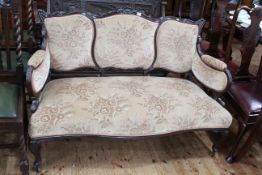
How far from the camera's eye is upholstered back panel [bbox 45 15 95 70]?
1.94 metres

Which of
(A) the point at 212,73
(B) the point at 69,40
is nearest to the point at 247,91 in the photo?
(A) the point at 212,73

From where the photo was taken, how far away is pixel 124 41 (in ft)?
6.88

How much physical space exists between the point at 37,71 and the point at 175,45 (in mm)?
1030

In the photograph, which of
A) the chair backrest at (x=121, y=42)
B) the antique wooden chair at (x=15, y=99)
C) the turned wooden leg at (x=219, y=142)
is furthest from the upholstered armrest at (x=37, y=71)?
the turned wooden leg at (x=219, y=142)

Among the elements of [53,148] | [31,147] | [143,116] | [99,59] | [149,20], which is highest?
[149,20]

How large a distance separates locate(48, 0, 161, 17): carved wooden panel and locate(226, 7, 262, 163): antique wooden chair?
129cm

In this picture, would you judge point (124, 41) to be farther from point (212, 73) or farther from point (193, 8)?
point (193, 8)

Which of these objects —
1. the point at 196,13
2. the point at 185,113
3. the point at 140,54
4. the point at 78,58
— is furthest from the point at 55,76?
the point at 196,13

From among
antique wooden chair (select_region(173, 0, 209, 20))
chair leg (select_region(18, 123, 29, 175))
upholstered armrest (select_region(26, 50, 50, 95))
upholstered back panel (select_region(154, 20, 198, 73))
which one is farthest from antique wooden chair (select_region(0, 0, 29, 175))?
antique wooden chair (select_region(173, 0, 209, 20))

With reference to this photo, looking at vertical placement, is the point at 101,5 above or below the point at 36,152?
above

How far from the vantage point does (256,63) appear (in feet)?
12.8

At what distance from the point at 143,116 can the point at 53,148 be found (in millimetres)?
719

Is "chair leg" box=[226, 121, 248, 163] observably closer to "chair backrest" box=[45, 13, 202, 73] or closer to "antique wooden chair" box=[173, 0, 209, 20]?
"chair backrest" box=[45, 13, 202, 73]

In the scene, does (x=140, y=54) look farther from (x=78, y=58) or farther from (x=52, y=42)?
(x=52, y=42)
